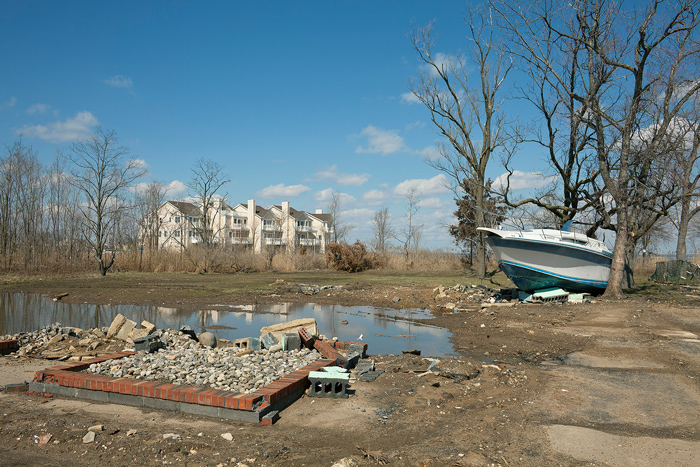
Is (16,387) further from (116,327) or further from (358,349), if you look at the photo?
(358,349)

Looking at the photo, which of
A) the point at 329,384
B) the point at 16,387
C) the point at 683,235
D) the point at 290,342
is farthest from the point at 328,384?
the point at 683,235

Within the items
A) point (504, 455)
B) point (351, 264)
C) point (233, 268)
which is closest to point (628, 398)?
point (504, 455)

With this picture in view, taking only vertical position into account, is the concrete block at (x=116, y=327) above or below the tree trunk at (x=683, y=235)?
below

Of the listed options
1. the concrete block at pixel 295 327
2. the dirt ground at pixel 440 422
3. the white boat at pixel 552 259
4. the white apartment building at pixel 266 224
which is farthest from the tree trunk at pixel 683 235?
the white apartment building at pixel 266 224

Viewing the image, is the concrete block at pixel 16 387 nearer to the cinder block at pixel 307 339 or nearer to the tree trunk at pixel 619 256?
the cinder block at pixel 307 339

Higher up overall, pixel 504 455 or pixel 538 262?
pixel 538 262

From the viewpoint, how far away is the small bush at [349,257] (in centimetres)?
3793

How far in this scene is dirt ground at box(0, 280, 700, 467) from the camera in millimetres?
3928

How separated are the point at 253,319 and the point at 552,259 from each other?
9.45 meters

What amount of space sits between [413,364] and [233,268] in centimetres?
2751

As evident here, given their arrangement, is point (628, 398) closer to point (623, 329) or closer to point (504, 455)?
point (504, 455)

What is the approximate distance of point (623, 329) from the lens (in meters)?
10.1

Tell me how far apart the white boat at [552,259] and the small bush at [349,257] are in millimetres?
23431

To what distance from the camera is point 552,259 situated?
556 inches
